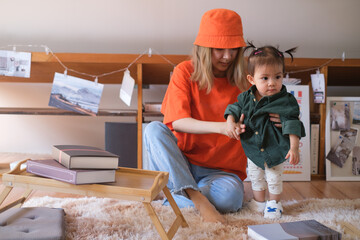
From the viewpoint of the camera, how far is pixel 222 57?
4.21 ft

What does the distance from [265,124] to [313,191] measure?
0.62 m

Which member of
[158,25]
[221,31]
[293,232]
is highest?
[158,25]

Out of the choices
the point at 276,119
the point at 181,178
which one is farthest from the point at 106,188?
the point at 276,119

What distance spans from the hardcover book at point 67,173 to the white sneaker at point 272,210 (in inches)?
22.6

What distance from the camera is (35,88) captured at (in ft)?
7.41

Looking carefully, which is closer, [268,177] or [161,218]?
[161,218]

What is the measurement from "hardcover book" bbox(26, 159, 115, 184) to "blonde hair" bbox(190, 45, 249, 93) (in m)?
0.61

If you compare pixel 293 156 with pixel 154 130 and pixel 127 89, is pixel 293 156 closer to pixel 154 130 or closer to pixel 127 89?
pixel 154 130

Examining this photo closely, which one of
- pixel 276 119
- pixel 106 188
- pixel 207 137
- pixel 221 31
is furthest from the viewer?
pixel 207 137

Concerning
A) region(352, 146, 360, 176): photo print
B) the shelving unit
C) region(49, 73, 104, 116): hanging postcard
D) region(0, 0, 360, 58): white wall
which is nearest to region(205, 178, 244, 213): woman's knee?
the shelving unit

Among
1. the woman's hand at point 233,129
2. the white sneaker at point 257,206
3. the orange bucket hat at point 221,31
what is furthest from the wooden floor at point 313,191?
the orange bucket hat at point 221,31

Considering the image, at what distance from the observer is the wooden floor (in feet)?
4.59

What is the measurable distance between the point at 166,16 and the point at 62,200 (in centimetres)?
141

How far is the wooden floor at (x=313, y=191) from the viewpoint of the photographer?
4.59ft
